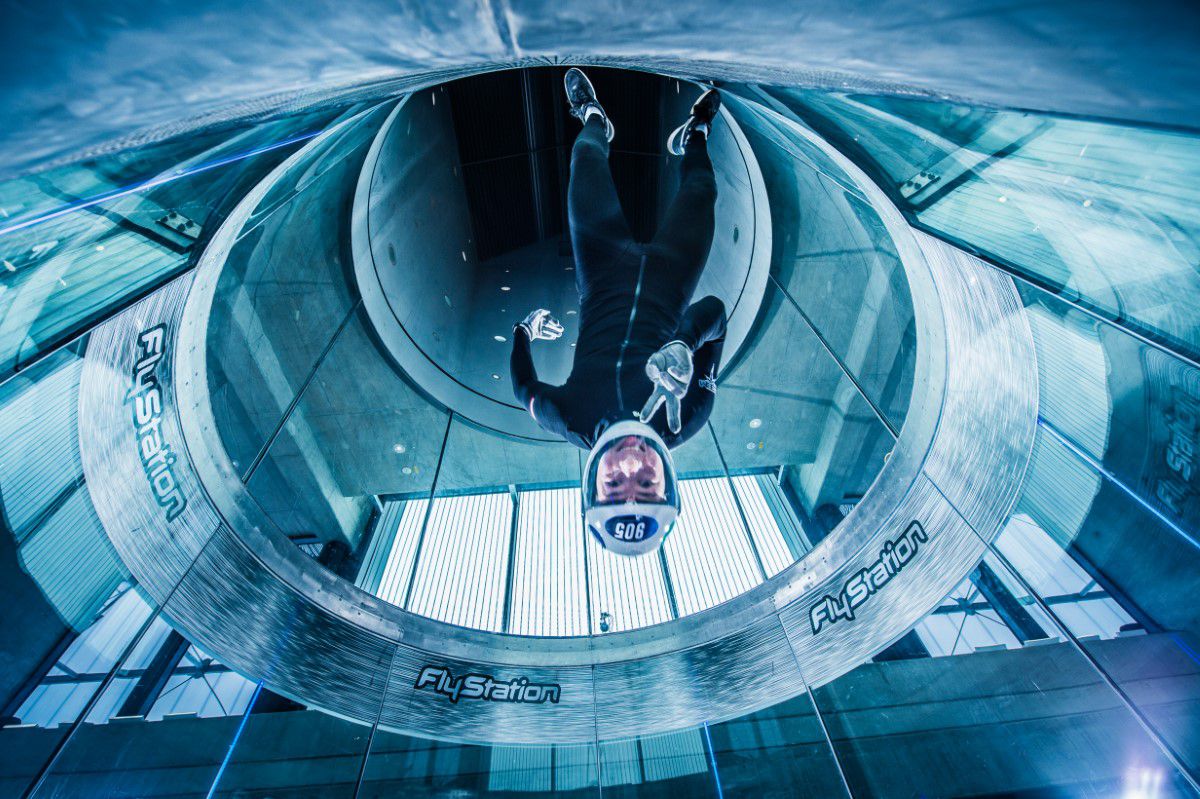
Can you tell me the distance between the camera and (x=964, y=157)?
6.94ft

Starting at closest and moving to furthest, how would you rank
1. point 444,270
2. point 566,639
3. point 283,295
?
point 566,639, point 283,295, point 444,270

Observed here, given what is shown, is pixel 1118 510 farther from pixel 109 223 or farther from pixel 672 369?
pixel 109 223

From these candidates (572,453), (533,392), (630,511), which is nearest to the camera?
(630,511)

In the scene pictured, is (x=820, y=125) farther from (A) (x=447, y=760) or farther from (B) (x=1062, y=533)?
(A) (x=447, y=760)

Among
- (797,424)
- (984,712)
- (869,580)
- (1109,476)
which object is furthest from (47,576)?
(797,424)

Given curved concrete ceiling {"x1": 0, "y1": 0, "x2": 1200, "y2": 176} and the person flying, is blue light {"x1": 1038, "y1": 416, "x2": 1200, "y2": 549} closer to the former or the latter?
the person flying

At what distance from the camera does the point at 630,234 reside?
10.7 feet

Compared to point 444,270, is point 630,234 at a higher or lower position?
lower

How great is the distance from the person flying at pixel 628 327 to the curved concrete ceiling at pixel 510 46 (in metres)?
1.70

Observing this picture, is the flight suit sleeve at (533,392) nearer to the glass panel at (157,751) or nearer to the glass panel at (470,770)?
the glass panel at (470,770)

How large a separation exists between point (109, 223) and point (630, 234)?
234 centimetres

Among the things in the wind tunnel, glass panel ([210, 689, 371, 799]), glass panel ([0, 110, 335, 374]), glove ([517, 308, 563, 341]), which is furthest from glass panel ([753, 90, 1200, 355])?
glass panel ([210, 689, 371, 799])

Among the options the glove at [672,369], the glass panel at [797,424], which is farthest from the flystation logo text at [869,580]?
the glove at [672,369]

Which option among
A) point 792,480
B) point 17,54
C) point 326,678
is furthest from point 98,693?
point 792,480
